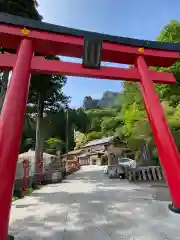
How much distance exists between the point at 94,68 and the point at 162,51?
1882 millimetres

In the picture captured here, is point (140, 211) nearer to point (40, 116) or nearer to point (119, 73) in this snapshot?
point (119, 73)

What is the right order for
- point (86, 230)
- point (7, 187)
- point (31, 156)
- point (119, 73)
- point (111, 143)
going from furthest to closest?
point (111, 143) < point (31, 156) < point (119, 73) < point (86, 230) < point (7, 187)

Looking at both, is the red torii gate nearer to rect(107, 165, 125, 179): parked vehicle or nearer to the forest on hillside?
the forest on hillside

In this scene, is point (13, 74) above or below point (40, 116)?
below

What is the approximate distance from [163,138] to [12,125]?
2.77 meters

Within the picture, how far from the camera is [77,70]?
16.2ft

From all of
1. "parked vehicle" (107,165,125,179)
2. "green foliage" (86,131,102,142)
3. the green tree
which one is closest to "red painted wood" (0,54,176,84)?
the green tree

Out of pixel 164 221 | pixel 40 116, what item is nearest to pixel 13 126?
pixel 164 221

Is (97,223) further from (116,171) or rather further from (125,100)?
(125,100)

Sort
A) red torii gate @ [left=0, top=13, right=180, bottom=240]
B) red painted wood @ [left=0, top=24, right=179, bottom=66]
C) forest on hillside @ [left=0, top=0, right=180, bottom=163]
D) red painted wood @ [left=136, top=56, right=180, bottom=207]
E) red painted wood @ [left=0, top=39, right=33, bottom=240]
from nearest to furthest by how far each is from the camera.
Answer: red painted wood @ [left=0, top=39, right=33, bottom=240]
red torii gate @ [left=0, top=13, right=180, bottom=240]
red painted wood @ [left=136, top=56, right=180, bottom=207]
red painted wood @ [left=0, top=24, right=179, bottom=66]
forest on hillside @ [left=0, top=0, right=180, bottom=163]

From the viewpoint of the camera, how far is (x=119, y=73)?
5.20 m

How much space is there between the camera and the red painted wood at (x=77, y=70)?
4.58 meters

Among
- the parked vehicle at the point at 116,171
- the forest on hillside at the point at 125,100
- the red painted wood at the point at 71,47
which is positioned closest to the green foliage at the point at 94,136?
the forest on hillside at the point at 125,100

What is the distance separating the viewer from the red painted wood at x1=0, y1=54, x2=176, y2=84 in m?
4.58
